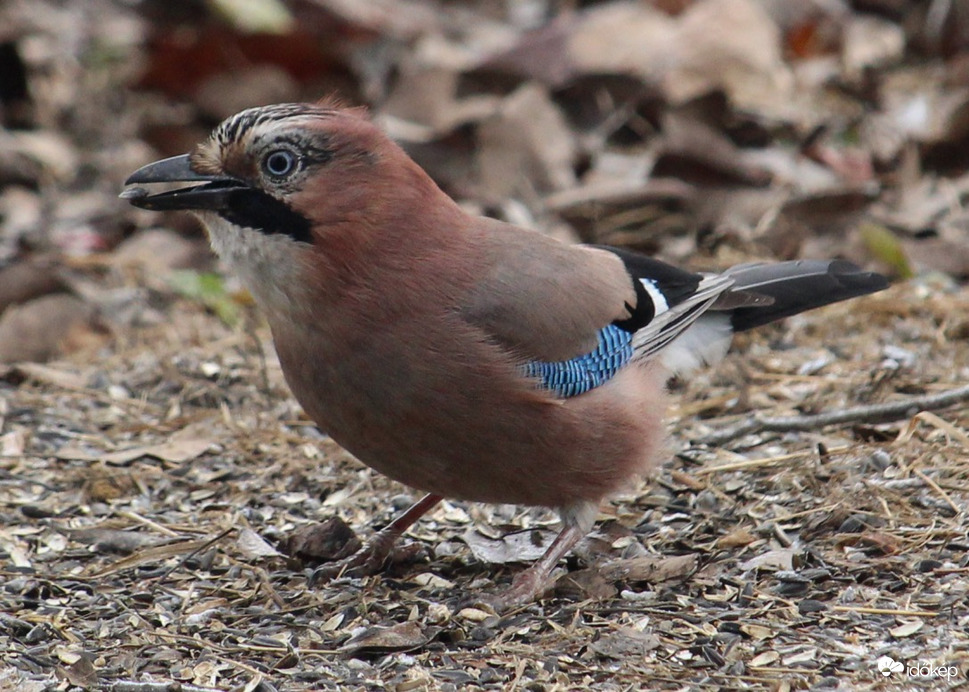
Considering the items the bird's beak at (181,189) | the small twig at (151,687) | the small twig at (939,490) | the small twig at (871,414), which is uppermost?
the bird's beak at (181,189)

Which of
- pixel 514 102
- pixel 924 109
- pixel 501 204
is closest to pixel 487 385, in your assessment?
pixel 501 204

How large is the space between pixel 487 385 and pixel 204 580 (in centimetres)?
104

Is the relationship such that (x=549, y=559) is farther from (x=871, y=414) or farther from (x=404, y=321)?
(x=871, y=414)

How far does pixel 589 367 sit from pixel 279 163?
1097 millimetres

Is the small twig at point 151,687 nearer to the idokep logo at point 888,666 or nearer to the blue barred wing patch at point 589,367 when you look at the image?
the blue barred wing patch at point 589,367

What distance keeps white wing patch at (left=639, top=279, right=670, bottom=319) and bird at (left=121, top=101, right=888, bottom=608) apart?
442 millimetres

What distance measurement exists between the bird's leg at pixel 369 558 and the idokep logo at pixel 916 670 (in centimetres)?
138

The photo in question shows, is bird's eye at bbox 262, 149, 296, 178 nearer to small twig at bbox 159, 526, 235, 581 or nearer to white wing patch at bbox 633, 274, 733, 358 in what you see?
small twig at bbox 159, 526, 235, 581

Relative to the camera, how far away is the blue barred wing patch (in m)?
3.91

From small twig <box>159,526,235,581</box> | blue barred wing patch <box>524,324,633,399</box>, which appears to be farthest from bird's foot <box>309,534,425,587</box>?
blue barred wing patch <box>524,324,633,399</box>

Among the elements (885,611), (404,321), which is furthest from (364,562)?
(885,611)

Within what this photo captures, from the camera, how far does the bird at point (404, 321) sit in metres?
3.67

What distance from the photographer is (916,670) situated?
10.5ft

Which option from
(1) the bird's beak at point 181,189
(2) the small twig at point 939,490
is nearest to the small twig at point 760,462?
(2) the small twig at point 939,490
